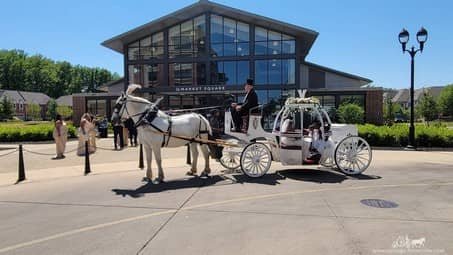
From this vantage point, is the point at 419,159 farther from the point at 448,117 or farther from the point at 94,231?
the point at 448,117

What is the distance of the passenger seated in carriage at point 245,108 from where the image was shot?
31.1ft

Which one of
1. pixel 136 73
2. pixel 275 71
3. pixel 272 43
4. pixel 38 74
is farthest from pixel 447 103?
pixel 38 74

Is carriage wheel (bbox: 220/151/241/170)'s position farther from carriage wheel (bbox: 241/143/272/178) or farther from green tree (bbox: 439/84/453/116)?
green tree (bbox: 439/84/453/116)

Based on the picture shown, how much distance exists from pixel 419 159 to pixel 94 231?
12.4m

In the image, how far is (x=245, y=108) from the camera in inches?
378

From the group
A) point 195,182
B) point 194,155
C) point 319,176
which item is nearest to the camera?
point 195,182

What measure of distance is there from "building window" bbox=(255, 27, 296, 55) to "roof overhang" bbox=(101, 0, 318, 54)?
568 mm

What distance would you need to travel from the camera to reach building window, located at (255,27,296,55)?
111 ft

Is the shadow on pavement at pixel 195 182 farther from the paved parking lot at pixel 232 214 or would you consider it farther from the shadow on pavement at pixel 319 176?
the shadow on pavement at pixel 319 176

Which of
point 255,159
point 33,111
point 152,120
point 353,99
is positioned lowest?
point 255,159

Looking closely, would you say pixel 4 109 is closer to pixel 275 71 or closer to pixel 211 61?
pixel 211 61

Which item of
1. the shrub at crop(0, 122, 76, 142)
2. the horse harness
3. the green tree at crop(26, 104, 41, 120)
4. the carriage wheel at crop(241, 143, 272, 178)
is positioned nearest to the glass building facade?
the shrub at crop(0, 122, 76, 142)

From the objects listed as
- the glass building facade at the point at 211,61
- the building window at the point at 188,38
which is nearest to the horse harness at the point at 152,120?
the glass building facade at the point at 211,61

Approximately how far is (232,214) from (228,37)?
30.5m
